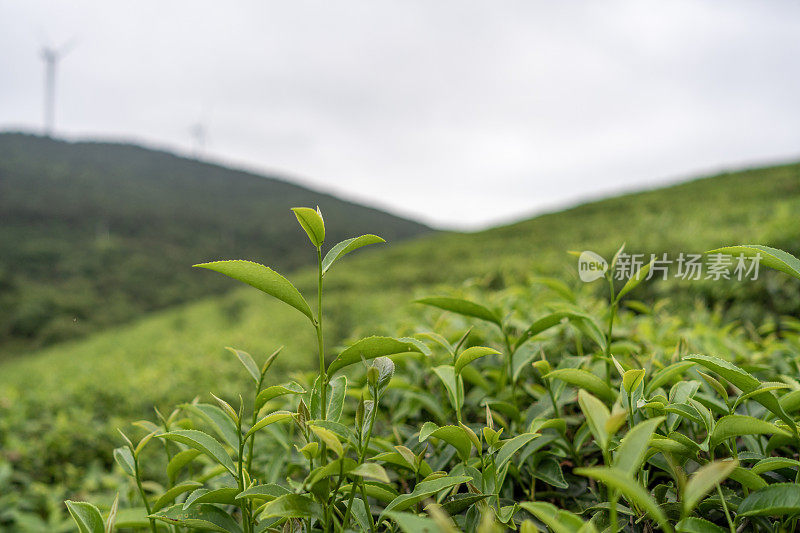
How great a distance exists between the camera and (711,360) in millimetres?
518

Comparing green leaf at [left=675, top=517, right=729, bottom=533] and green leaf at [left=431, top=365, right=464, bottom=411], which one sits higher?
green leaf at [left=431, top=365, right=464, bottom=411]

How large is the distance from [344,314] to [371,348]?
3828 millimetres

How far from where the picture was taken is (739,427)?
501 mm

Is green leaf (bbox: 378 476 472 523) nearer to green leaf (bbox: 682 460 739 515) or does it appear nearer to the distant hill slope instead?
green leaf (bbox: 682 460 739 515)

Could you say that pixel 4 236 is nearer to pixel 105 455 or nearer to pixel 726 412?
pixel 105 455

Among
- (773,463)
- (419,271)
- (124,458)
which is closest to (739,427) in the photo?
(773,463)

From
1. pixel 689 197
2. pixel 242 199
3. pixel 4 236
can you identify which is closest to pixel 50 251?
pixel 4 236

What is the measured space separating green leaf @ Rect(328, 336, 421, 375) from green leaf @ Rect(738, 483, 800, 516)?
0.39 meters

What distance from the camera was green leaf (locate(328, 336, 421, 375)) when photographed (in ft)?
1.76

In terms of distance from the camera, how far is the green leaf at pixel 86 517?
0.57 meters

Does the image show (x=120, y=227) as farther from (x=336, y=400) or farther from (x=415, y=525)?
(x=415, y=525)

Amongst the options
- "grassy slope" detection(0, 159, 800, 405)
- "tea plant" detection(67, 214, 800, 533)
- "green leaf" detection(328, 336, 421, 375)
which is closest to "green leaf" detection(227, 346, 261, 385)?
"tea plant" detection(67, 214, 800, 533)

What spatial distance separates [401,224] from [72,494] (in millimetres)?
30099

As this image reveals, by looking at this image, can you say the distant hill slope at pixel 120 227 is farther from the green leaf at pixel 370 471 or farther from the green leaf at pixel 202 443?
the green leaf at pixel 370 471
